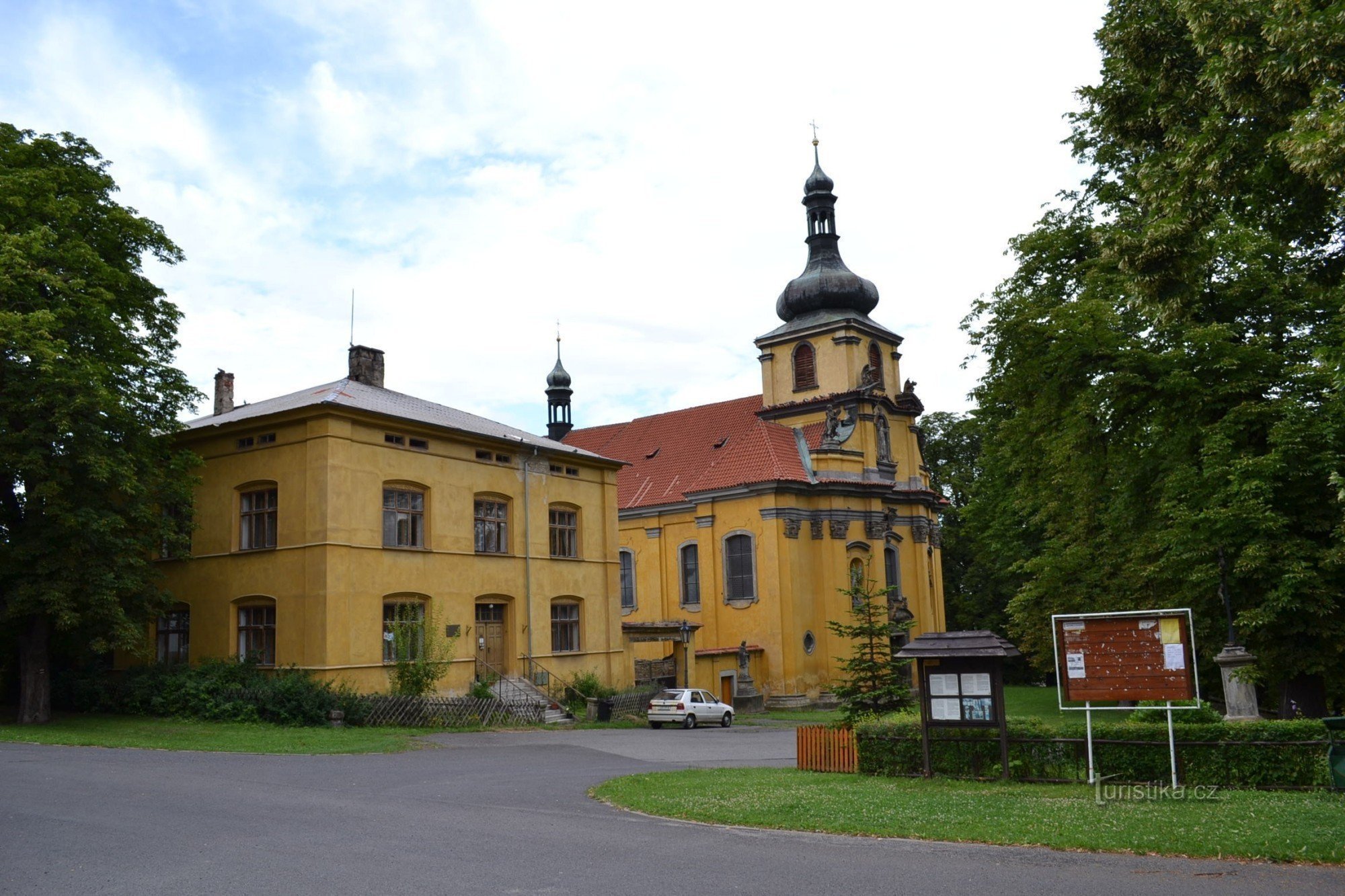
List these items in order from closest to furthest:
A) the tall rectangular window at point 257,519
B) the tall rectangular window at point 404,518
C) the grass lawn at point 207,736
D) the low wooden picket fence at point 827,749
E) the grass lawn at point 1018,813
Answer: the grass lawn at point 1018,813
the low wooden picket fence at point 827,749
the grass lawn at point 207,736
the tall rectangular window at point 257,519
the tall rectangular window at point 404,518

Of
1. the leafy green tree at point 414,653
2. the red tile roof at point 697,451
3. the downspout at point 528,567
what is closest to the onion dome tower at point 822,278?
the red tile roof at point 697,451

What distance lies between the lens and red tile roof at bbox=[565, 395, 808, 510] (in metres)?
45.5

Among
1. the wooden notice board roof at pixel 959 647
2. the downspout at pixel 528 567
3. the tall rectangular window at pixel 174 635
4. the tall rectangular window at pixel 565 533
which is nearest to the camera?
the wooden notice board roof at pixel 959 647

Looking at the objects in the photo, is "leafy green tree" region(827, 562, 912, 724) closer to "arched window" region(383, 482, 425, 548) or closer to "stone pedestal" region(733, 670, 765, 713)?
"arched window" region(383, 482, 425, 548)

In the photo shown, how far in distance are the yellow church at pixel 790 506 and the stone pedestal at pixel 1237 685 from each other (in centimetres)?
2288

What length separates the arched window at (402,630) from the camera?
28.1 metres

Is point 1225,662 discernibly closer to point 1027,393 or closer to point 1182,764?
point 1182,764

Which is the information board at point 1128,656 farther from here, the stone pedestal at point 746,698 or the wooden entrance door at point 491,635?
the stone pedestal at point 746,698

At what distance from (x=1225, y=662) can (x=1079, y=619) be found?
5434 mm

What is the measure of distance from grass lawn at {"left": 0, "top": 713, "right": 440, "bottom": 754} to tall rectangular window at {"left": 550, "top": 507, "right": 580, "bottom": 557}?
9.28 metres

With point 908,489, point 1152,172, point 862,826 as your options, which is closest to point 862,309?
point 908,489

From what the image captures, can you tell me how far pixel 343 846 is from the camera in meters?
10.5

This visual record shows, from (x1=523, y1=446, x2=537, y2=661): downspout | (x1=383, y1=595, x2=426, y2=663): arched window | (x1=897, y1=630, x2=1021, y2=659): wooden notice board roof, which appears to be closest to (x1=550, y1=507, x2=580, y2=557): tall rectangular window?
(x1=523, y1=446, x2=537, y2=661): downspout

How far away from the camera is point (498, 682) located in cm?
3075
